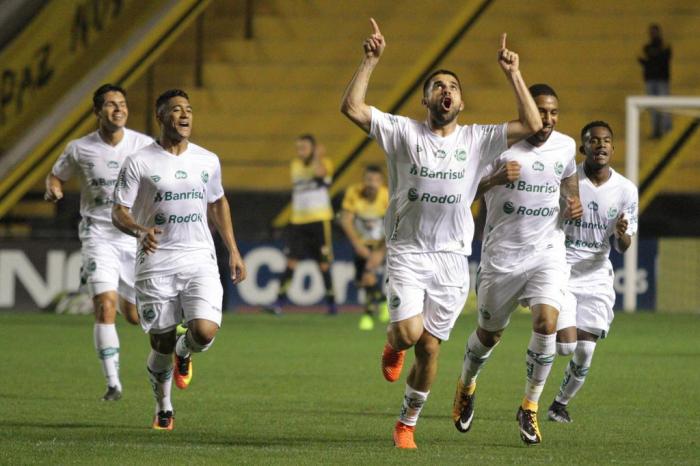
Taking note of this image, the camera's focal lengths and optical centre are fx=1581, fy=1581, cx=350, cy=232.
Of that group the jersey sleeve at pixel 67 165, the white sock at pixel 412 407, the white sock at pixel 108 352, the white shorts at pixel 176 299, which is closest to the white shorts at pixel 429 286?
the white sock at pixel 412 407

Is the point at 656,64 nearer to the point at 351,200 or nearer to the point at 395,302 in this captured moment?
the point at 351,200

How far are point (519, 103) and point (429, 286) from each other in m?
1.09

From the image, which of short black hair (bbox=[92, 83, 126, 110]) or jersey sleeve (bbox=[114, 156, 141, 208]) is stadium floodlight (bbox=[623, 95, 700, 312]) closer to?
short black hair (bbox=[92, 83, 126, 110])

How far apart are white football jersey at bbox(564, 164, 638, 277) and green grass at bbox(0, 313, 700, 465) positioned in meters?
1.01

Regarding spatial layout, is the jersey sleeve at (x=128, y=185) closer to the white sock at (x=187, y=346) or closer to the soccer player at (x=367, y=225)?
the white sock at (x=187, y=346)

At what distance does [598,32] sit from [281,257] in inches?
307

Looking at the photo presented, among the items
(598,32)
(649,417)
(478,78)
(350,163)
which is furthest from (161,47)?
Answer: (649,417)

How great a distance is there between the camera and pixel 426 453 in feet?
27.0

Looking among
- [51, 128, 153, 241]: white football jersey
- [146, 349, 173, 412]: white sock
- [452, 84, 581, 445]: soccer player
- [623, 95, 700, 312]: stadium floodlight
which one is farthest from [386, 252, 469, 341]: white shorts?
[623, 95, 700, 312]: stadium floodlight

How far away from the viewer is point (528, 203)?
30.4 feet

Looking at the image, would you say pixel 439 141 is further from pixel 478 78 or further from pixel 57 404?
pixel 478 78

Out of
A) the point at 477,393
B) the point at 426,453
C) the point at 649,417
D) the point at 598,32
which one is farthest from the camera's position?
the point at 598,32

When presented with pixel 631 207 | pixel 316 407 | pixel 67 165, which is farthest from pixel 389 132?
pixel 67 165

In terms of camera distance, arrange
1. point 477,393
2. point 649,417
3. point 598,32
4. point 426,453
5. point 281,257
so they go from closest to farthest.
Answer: point 426,453 → point 649,417 → point 477,393 → point 281,257 → point 598,32
